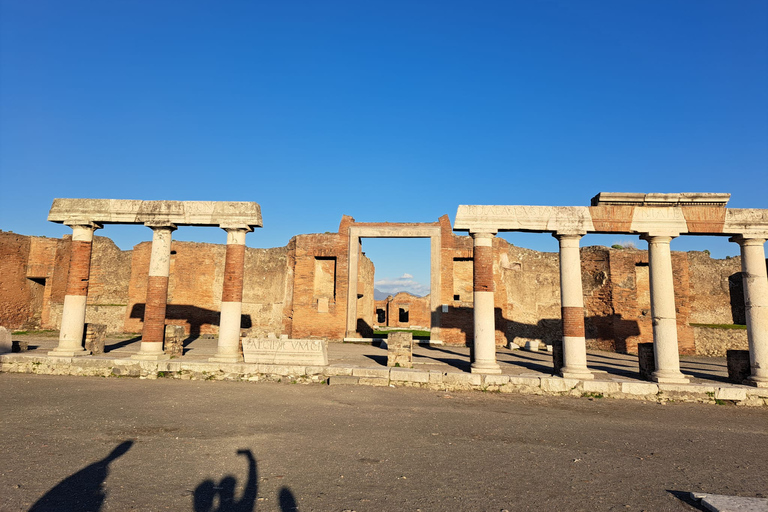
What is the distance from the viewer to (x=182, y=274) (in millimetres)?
21078

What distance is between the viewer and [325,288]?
68.1 ft

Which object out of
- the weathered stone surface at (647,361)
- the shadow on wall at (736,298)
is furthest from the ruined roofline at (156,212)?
the shadow on wall at (736,298)

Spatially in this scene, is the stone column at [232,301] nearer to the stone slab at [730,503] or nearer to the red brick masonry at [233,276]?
the red brick masonry at [233,276]

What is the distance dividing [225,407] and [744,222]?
39.4 ft

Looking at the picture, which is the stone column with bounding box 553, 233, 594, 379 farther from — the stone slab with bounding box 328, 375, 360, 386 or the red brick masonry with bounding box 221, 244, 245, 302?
the red brick masonry with bounding box 221, 244, 245, 302

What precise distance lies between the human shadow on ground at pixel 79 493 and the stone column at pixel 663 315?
10.3 meters

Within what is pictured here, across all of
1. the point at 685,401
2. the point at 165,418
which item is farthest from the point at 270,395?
the point at 685,401

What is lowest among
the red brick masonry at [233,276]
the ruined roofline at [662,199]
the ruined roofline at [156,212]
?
the red brick masonry at [233,276]

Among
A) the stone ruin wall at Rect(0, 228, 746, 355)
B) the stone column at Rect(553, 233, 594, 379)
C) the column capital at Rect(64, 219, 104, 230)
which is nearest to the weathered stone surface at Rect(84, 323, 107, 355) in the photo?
the column capital at Rect(64, 219, 104, 230)

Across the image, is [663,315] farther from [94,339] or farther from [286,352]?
[94,339]

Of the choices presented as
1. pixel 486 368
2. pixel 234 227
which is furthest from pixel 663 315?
pixel 234 227

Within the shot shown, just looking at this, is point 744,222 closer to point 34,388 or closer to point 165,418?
A: point 165,418

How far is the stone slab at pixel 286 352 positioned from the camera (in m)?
10.1

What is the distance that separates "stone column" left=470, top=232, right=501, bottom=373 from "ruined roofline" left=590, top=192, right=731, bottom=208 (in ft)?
9.60
